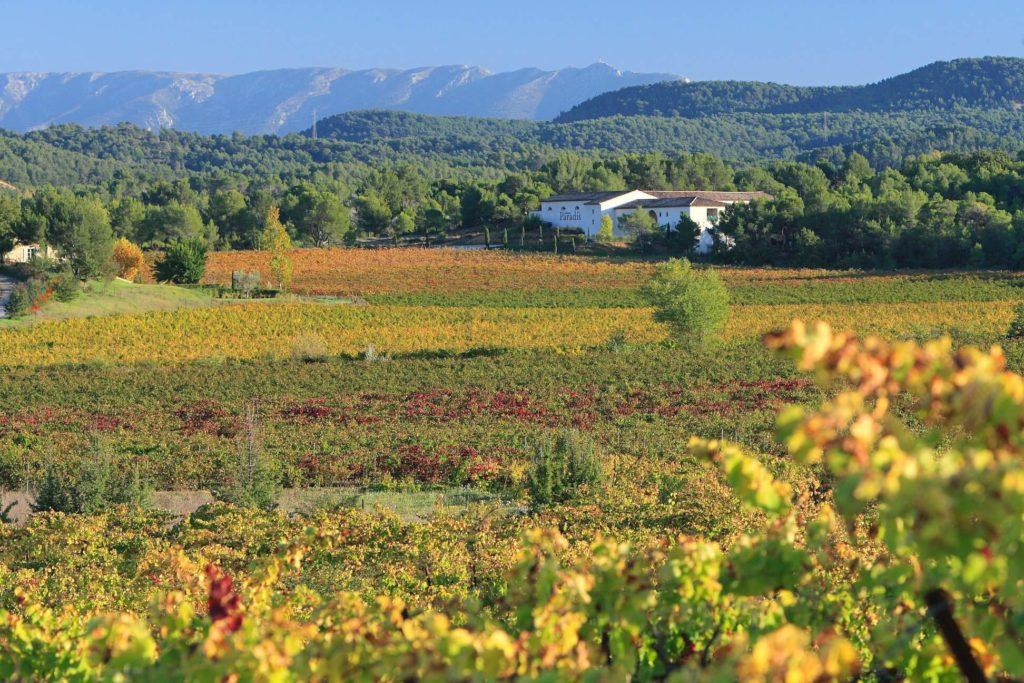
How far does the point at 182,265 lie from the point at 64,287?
1422 cm

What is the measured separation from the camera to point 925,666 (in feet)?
14.5

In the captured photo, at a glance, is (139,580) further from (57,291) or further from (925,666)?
(57,291)

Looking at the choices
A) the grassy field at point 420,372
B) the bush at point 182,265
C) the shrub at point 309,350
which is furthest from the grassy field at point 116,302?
the shrub at point 309,350

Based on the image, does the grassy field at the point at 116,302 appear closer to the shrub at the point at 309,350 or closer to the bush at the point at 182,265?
the bush at the point at 182,265

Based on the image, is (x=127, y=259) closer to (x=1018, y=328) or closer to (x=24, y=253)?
(x=24, y=253)

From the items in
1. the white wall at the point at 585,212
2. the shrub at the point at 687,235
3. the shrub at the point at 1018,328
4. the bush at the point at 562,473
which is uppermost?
the white wall at the point at 585,212

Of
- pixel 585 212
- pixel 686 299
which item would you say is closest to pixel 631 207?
pixel 585 212

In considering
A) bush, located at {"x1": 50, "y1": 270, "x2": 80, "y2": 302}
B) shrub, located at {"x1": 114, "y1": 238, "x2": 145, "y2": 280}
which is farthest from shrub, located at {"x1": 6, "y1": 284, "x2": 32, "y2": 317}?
shrub, located at {"x1": 114, "y1": 238, "x2": 145, "y2": 280}

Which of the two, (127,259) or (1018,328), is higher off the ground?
(127,259)

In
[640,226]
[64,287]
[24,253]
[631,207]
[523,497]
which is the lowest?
[523,497]

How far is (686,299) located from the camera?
139ft

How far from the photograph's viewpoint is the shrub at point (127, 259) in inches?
2997

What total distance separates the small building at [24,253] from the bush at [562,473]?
203 ft

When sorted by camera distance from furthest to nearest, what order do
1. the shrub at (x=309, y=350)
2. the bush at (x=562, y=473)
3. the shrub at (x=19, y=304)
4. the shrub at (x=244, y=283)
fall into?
1. the shrub at (x=244, y=283)
2. the shrub at (x=19, y=304)
3. the shrub at (x=309, y=350)
4. the bush at (x=562, y=473)
